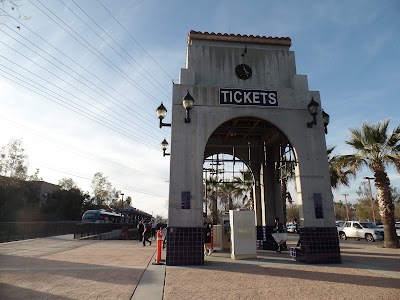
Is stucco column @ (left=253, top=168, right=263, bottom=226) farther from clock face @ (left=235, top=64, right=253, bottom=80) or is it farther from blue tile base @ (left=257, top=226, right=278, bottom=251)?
clock face @ (left=235, top=64, right=253, bottom=80)

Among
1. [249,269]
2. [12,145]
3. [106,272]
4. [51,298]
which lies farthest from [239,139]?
[12,145]

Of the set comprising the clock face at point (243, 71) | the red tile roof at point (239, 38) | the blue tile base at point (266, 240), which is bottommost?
the blue tile base at point (266, 240)

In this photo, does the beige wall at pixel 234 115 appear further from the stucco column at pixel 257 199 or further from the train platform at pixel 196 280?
the stucco column at pixel 257 199

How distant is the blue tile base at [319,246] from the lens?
387 inches

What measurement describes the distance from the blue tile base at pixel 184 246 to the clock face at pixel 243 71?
6.24 metres

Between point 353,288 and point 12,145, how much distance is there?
4777 centimetres

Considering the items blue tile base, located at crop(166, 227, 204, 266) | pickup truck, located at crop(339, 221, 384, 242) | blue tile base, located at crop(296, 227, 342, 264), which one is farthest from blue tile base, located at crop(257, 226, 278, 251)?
pickup truck, located at crop(339, 221, 384, 242)

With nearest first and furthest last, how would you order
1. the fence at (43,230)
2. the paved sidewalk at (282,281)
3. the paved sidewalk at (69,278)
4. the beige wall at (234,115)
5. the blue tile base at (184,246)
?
the paved sidewalk at (69,278), the paved sidewalk at (282,281), the blue tile base at (184,246), the beige wall at (234,115), the fence at (43,230)

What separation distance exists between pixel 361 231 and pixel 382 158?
9904 millimetres

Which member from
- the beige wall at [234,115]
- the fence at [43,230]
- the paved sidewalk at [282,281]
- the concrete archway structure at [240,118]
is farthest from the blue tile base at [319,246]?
the fence at [43,230]

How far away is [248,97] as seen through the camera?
11031 mm

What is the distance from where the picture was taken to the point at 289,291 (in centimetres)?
611

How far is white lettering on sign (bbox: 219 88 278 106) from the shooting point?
35.8 feet

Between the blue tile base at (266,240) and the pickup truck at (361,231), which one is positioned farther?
the pickup truck at (361,231)
